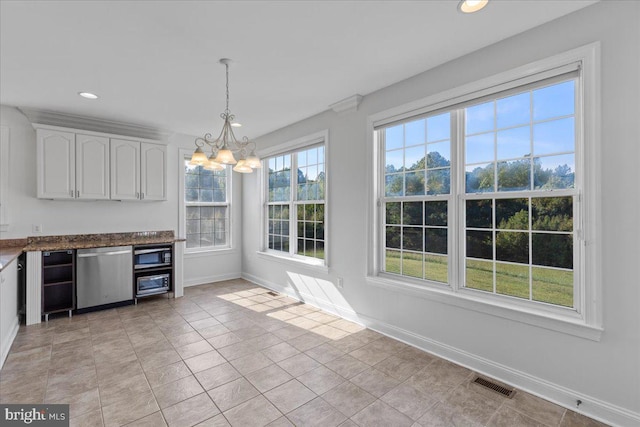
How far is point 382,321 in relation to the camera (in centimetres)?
339

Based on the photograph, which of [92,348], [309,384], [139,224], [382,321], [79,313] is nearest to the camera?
[309,384]

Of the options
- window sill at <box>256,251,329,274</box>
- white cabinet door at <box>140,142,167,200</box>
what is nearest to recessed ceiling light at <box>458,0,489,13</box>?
window sill at <box>256,251,329,274</box>

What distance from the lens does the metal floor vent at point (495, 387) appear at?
2.30 metres

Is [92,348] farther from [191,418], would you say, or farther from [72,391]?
[191,418]

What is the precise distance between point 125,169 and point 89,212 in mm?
835

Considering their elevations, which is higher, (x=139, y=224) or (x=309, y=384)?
(x=139, y=224)

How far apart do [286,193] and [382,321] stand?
8.63ft

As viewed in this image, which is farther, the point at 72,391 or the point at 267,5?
the point at 72,391

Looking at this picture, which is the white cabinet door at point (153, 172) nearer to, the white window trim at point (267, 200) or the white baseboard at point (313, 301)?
the white window trim at point (267, 200)

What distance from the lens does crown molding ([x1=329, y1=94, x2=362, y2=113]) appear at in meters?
3.59

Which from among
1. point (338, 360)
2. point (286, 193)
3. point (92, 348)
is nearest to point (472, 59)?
point (338, 360)

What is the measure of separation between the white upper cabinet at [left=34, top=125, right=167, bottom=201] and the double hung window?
11.7 ft

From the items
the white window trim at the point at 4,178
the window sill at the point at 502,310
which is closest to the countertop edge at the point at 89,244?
the white window trim at the point at 4,178

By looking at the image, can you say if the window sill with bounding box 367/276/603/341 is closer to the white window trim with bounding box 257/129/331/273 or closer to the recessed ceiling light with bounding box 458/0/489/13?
the white window trim with bounding box 257/129/331/273
